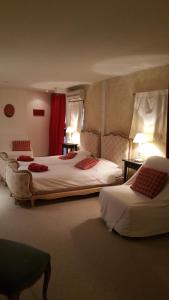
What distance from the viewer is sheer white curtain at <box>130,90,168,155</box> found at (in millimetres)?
3839

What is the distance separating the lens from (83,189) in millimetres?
4242

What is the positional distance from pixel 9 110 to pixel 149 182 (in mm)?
5198

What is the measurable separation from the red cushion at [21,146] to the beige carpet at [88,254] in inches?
122

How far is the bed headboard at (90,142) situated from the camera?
5.48 meters

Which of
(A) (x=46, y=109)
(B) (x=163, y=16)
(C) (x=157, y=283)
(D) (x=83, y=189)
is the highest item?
(B) (x=163, y=16)

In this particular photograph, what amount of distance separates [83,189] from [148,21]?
288 centimetres

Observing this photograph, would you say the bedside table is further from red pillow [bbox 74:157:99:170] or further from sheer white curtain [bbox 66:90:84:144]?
sheer white curtain [bbox 66:90:84:144]

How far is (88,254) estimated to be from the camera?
2.57 metres

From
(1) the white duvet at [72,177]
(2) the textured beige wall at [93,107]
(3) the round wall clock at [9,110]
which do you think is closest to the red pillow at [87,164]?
(1) the white duvet at [72,177]

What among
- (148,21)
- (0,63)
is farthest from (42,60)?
(148,21)

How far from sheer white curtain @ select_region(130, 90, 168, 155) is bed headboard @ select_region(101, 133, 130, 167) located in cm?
32

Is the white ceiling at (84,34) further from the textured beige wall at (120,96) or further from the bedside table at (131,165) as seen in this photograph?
the bedside table at (131,165)

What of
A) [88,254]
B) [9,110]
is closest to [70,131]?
[9,110]

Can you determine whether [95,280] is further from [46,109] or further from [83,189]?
[46,109]
